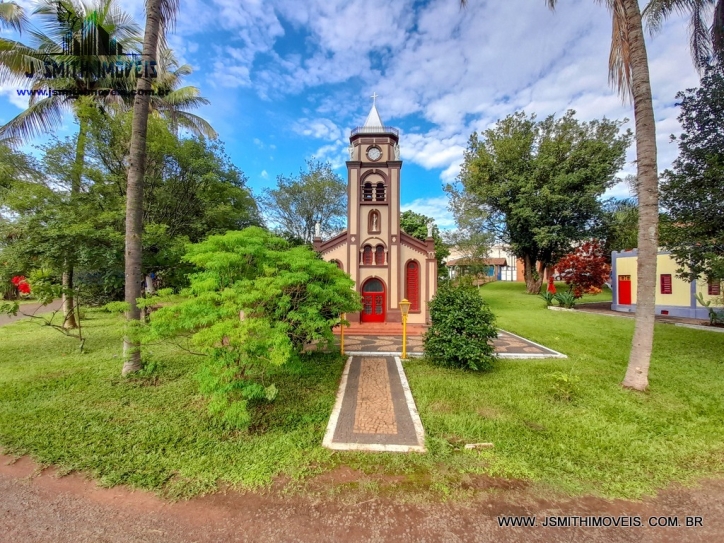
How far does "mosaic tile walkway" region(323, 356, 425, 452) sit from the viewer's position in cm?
476

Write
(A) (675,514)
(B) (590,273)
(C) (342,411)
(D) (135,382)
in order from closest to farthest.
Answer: (A) (675,514), (C) (342,411), (D) (135,382), (B) (590,273)

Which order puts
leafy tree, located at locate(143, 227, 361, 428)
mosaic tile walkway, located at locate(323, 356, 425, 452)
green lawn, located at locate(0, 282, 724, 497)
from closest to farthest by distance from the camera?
green lawn, located at locate(0, 282, 724, 497) → leafy tree, located at locate(143, 227, 361, 428) → mosaic tile walkway, located at locate(323, 356, 425, 452)

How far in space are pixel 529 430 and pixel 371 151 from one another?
14.8m

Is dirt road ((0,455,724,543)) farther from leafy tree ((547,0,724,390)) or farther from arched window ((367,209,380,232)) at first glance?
arched window ((367,209,380,232))

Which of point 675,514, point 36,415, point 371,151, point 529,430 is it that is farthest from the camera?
point 371,151

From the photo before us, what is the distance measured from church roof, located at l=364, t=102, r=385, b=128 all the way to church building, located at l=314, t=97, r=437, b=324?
18 cm

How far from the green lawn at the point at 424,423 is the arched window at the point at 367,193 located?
10.2m

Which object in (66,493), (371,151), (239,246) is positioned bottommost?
(66,493)

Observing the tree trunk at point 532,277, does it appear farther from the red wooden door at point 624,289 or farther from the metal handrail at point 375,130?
the metal handrail at point 375,130

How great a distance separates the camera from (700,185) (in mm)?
8250

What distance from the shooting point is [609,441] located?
15.6 ft

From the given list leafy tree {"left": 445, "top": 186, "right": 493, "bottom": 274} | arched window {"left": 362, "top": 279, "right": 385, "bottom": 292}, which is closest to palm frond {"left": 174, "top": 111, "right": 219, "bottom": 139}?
arched window {"left": 362, "top": 279, "right": 385, "bottom": 292}

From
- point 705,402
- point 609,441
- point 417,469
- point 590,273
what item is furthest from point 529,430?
point 590,273

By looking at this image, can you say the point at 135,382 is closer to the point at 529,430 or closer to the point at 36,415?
the point at 36,415
